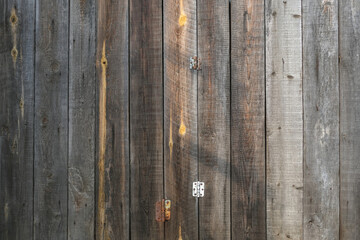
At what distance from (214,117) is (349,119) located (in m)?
0.74

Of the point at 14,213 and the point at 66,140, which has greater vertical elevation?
the point at 66,140

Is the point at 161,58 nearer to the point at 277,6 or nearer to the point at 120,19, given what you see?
the point at 120,19

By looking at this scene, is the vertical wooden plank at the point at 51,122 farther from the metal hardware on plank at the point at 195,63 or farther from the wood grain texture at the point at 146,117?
the metal hardware on plank at the point at 195,63

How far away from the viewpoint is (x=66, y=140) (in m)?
1.82

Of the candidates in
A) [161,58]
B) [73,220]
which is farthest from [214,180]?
[73,220]

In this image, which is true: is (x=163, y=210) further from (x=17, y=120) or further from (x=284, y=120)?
(x=17, y=120)

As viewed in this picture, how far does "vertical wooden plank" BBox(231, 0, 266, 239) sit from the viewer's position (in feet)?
5.58

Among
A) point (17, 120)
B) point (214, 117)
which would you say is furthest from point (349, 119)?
point (17, 120)

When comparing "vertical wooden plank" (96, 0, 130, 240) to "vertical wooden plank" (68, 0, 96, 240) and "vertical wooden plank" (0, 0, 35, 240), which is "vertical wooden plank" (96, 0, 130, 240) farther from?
"vertical wooden plank" (0, 0, 35, 240)

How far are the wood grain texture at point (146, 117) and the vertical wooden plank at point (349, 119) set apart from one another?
1.01m

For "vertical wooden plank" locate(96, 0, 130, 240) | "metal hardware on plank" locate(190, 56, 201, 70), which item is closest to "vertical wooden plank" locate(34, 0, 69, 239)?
"vertical wooden plank" locate(96, 0, 130, 240)

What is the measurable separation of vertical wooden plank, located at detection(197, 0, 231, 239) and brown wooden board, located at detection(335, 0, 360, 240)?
625 millimetres

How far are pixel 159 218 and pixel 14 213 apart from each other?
2.98ft

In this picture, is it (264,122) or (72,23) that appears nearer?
(264,122)
